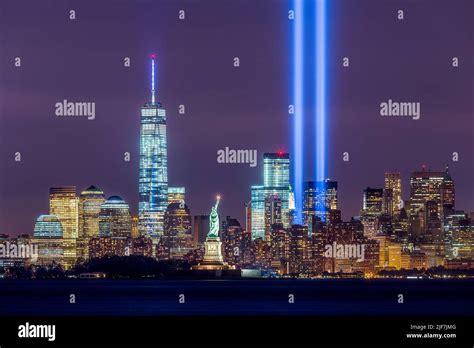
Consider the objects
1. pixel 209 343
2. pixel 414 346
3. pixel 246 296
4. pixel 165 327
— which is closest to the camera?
pixel 414 346

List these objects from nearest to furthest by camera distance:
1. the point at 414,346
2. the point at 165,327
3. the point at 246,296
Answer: the point at 414,346 → the point at 165,327 → the point at 246,296

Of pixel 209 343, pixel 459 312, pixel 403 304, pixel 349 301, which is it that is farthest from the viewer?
pixel 349 301

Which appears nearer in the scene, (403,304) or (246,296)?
(403,304)

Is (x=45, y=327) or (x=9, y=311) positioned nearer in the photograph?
(x=45, y=327)

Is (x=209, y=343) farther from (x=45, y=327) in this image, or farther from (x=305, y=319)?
(x=305, y=319)

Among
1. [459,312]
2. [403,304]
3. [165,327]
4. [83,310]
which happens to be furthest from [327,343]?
[403,304]

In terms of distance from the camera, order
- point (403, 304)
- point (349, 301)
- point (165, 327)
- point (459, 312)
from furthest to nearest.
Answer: point (349, 301)
point (403, 304)
point (459, 312)
point (165, 327)

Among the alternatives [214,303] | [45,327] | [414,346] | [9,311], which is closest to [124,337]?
[45,327]

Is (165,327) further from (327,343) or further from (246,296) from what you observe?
(246,296)
